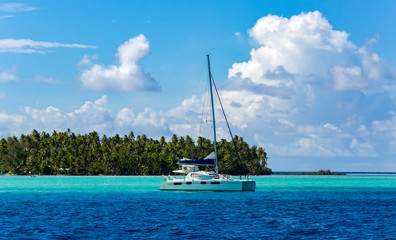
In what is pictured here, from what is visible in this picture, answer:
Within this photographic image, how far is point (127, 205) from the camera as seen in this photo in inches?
2319

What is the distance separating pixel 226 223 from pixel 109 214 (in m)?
12.6

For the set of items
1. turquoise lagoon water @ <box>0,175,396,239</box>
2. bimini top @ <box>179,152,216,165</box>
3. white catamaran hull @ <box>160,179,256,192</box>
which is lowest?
turquoise lagoon water @ <box>0,175,396,239</box>

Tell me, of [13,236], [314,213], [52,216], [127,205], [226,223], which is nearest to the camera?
[13,236]

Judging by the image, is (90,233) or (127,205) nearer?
(90,233)

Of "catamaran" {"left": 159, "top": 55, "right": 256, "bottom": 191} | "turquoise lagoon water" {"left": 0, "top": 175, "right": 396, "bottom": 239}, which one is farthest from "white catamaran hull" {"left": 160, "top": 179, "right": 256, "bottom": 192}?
"turquoise lagoon water" {"left": 0, "top": 175, "right": 396, "bottom": 239}

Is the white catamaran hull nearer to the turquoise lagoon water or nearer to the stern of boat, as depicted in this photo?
the stern of boat

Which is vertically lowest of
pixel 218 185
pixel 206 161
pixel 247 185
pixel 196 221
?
pixel 196 221

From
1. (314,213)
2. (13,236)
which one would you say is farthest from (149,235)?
(314,213)

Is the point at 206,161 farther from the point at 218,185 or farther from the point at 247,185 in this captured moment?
the point at 247,185

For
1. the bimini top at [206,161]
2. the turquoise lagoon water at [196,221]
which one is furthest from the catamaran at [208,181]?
the turquoise lagoon water at [196,221]

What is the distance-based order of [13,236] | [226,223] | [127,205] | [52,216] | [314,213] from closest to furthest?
[13,236], [226,223], [52,216], [314,213], [127,205]

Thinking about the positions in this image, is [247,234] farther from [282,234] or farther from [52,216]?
[52,216]

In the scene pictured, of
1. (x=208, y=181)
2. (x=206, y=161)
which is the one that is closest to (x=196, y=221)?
(x=208, y=181)

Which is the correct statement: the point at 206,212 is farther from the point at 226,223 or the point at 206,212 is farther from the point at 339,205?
the point at 339,205
